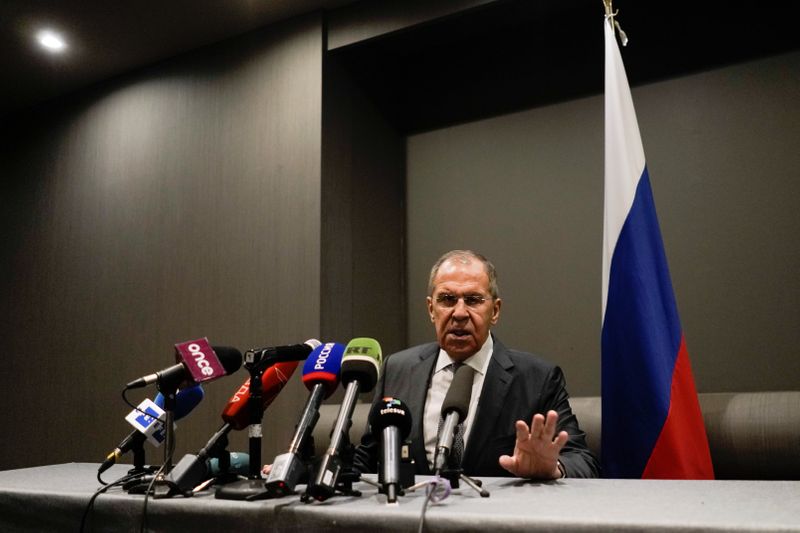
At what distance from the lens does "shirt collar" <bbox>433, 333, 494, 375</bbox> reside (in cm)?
245

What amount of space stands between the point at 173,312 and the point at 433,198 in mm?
1679

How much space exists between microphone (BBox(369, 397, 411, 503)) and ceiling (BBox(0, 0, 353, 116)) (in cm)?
294

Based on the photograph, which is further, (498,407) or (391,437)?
(498,407)

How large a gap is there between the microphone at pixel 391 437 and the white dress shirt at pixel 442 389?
967 millimetres

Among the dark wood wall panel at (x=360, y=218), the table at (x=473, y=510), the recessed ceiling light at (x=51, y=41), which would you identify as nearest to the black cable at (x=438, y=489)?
the table at (x=473, y=510)

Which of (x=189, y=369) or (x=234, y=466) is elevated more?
(x=189, y=369)

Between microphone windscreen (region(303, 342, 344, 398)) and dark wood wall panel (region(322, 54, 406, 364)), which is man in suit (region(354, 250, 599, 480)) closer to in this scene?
microphone windscreen (region(303, 342, 344, 398))

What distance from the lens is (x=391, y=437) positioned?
1.30 metres

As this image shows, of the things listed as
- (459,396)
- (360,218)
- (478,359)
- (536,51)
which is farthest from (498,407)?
(536,51)

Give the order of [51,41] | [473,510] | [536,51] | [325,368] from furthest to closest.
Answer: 1. [51,41]
2. [536,51]
3. [325,368]
4. [473,510]

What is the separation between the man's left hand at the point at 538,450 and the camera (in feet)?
4.78

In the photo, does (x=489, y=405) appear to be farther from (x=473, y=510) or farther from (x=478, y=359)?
(x=473, y=510)

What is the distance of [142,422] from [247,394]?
382 mm

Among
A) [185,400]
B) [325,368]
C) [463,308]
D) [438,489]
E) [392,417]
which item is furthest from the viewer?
[463,308]
